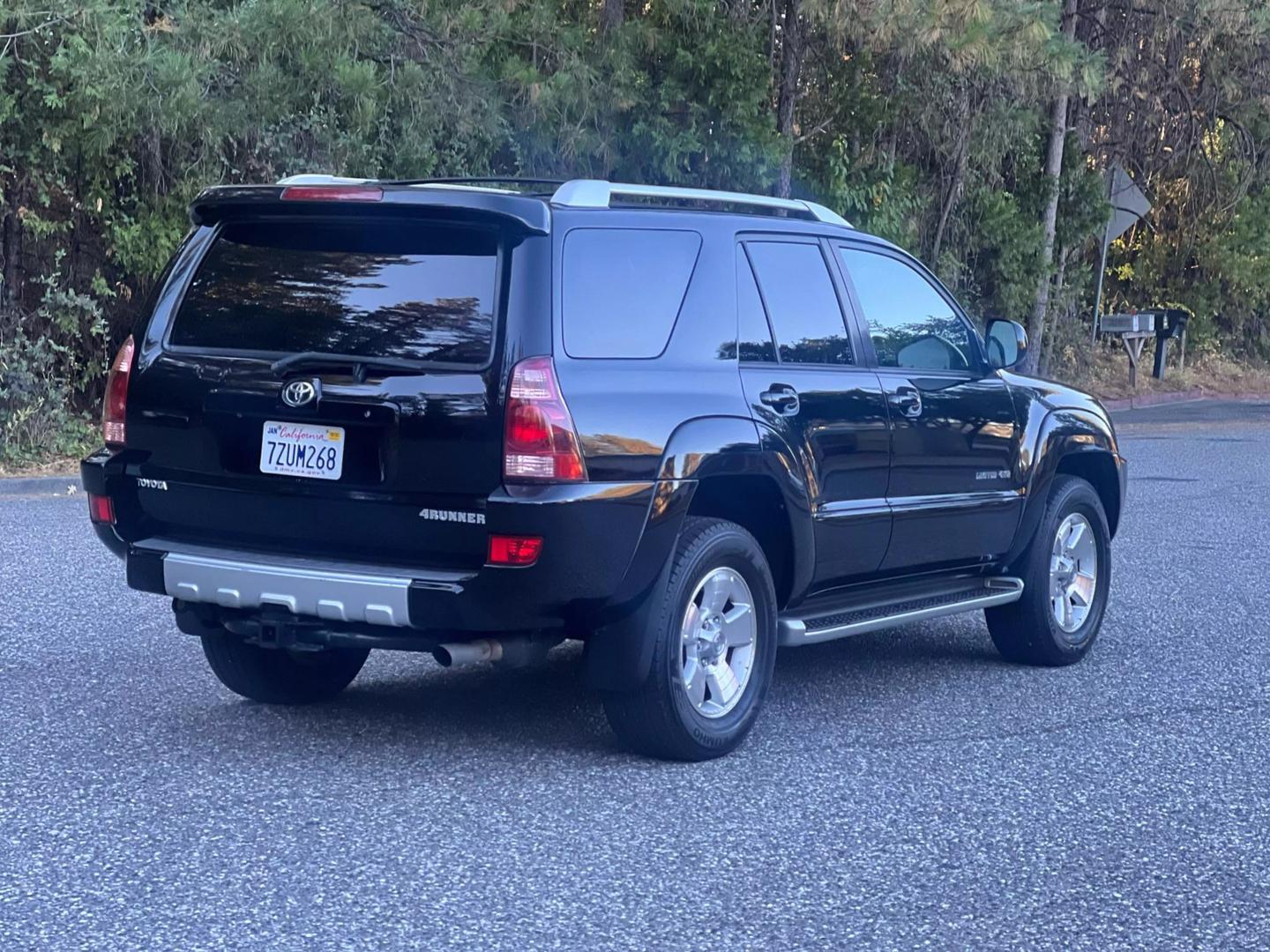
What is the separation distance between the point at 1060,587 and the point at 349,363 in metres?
3.74

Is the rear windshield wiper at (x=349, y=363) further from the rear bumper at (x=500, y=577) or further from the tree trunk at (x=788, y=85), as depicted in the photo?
the tree trunk at (x=788, y=85)

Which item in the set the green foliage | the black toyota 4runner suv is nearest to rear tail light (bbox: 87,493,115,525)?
the black toyota 4runner suv

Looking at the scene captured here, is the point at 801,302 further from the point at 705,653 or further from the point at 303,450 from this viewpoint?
the point at 303,450

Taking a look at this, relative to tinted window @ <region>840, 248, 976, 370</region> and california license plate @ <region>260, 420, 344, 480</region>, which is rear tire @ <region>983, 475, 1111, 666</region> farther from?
california license plate @ <region>260, 420, 344, 480</region>

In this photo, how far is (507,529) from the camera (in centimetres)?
516

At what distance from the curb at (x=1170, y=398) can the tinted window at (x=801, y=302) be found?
18.3 m

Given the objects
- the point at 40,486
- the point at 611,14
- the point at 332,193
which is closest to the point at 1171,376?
the point at 611,14

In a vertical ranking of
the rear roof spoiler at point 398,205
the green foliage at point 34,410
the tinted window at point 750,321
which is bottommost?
the green foliage at point 34,410

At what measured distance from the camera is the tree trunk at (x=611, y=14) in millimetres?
17328

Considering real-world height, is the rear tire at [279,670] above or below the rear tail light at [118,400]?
below

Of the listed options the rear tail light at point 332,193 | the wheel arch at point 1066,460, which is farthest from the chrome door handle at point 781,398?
the wheel arch at point 1066,460

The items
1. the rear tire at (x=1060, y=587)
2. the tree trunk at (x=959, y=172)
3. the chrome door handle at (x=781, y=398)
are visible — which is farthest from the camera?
the tree trunk at (x=959, y=172)

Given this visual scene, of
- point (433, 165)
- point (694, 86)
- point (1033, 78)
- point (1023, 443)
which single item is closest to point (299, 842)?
point (1023, 443)

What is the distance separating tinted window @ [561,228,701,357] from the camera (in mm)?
5465
